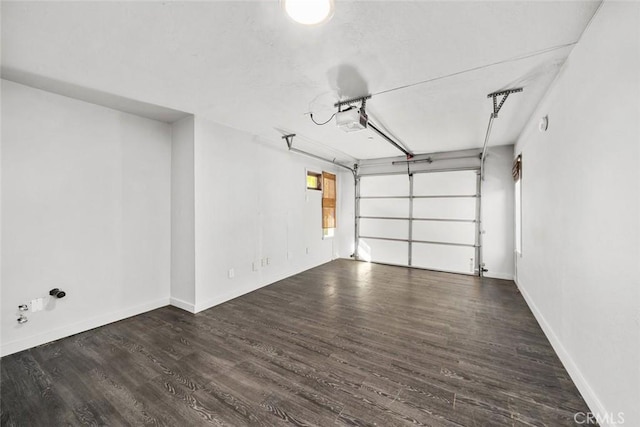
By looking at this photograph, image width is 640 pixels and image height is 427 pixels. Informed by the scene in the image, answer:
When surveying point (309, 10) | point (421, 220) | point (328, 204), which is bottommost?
point (421, 220)

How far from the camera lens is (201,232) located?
3.18 m

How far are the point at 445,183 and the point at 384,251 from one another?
205 centimetres

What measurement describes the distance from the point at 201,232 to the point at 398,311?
8.92ft

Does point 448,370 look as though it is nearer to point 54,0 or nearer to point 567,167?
point 567,167

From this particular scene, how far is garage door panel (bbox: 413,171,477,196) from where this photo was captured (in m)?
5.07

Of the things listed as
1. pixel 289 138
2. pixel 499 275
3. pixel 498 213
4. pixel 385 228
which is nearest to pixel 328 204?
pixel 385 228

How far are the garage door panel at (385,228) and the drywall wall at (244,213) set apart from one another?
1.70 meters

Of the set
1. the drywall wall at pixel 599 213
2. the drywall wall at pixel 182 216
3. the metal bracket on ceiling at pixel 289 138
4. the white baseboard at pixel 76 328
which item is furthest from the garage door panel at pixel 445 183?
the white baseboard at pixel 76 328

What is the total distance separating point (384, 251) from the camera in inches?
236

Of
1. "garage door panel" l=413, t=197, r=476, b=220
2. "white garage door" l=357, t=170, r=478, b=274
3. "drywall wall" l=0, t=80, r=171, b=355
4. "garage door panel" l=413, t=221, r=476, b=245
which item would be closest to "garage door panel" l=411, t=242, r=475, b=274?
"white garage door" l=357, t=170, r=478, b=274

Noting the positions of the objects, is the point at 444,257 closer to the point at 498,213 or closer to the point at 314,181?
the point at 498,213

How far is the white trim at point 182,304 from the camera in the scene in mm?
3116

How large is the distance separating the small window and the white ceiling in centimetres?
253

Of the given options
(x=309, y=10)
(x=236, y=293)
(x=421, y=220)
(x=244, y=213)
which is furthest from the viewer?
(x=421, y=220)
